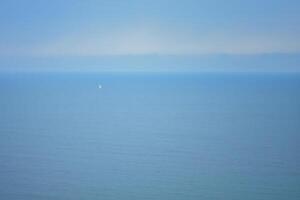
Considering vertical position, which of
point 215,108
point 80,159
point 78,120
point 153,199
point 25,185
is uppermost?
point 215,108

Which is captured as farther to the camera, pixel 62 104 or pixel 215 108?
pixel 62 104

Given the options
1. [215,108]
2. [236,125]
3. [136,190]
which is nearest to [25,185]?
[136,190]

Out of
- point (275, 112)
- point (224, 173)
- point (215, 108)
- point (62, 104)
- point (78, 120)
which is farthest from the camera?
point (62, 104)

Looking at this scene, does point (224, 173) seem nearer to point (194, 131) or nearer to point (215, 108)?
point (194, 131)

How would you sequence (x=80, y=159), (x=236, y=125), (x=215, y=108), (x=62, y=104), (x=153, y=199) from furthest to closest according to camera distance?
(x=62, y=104) → (x=215, y=108) → (x=236, y=125) → (x=80, y=159) → (x=153, y=199)

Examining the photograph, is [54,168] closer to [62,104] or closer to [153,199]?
[153,199]

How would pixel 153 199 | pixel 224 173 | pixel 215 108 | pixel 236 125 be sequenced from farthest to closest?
pixel 215 108 → pixel 236 125 → pixel 224 173 → pixel 153 199

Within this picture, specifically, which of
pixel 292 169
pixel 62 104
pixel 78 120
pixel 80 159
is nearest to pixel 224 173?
pixel 292 169

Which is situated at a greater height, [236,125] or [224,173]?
[236,125]

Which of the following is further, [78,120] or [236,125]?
[78,120]
